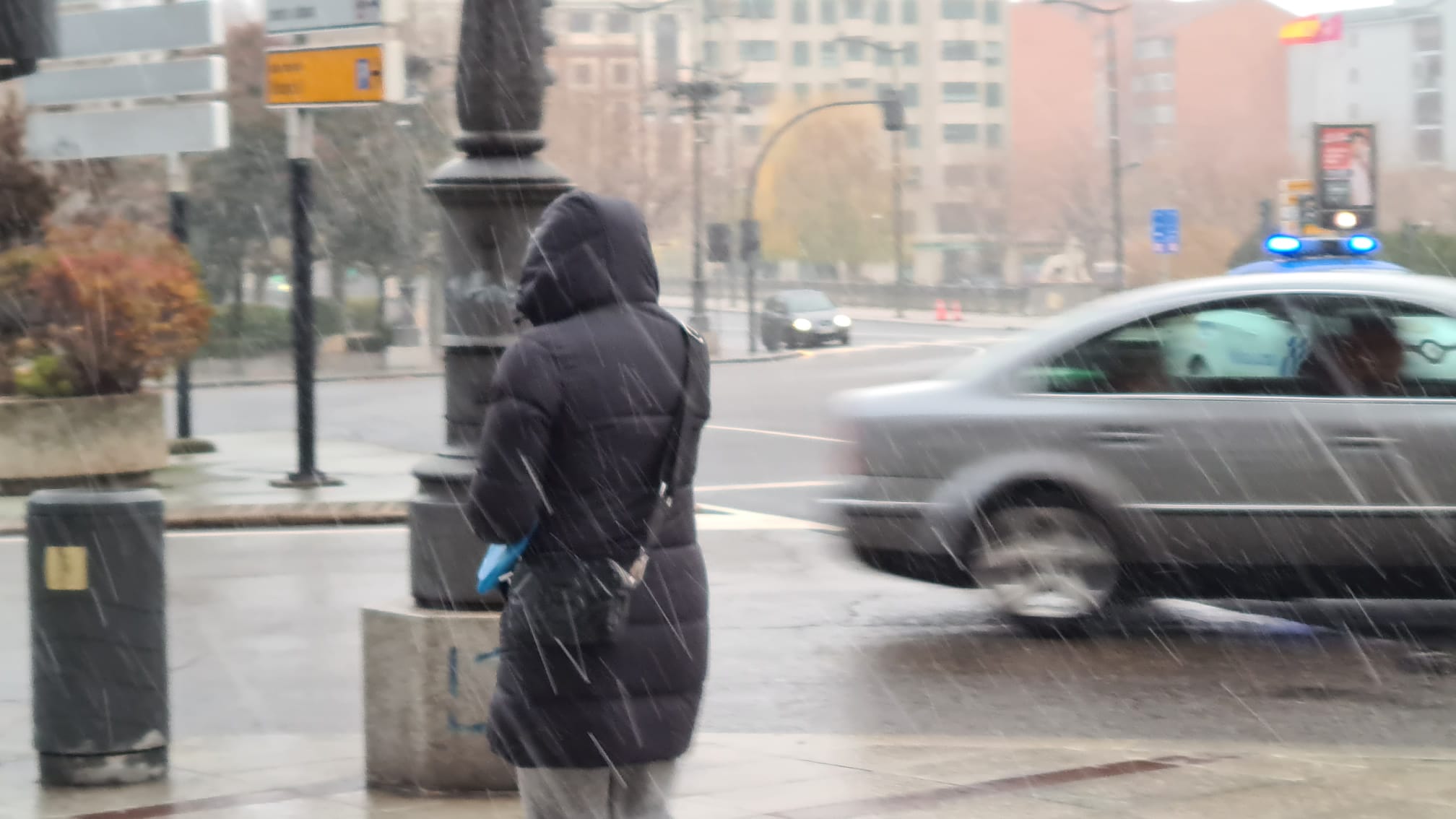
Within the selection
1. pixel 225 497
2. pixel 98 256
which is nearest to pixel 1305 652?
pixel 225 497

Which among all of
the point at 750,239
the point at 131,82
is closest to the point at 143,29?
the point at 131,82

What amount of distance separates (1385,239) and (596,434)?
1636 inches

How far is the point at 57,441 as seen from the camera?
53.9ft

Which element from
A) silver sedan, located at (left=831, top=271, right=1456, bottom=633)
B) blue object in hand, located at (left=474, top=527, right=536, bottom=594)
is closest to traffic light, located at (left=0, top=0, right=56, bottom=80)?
blue object in hand, located at (left=474, top=527, right=536, bottom=594)

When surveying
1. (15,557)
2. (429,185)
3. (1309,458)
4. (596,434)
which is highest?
(429,185)

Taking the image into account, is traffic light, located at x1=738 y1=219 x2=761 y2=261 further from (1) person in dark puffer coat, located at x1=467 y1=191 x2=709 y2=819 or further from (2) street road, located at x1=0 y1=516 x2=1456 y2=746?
(1) person in dark puffer coat, located at x1=467 y1=191 x2=709 y2=819

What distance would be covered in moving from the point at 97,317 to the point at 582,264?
13.3 m

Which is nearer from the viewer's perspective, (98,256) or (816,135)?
(98,256)

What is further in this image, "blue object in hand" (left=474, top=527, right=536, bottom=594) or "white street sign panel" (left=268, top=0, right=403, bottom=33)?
"white street sign panel" (left=268, top=0, right=403, bottom=33)

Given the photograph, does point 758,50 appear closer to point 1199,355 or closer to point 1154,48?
point 1154,48

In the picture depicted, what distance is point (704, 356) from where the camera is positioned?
3.99m

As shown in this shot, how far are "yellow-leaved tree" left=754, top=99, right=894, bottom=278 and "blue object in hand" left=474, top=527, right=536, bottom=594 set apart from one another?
3576 inches

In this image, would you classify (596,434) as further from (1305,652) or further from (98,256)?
(98,256)

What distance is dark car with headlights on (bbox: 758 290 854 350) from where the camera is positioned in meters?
48.1
